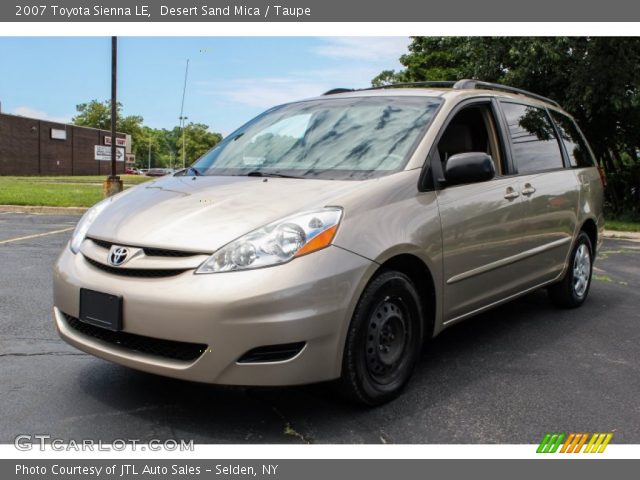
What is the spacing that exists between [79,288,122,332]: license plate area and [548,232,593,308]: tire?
387 cm

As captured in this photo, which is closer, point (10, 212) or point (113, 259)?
point (113, 259)

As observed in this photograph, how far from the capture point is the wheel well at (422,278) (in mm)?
3393

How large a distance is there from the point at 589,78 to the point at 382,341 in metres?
13.6

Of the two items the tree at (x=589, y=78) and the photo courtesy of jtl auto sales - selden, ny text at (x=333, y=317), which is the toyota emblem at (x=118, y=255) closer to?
the photo courtesy of jtl auto sales - selden, ny text at (x=333, y=317)

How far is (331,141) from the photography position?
3.95 metres

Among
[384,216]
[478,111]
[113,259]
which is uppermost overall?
[478,111]

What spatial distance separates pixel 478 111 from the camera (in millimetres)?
4445

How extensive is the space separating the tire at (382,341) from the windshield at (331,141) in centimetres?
68

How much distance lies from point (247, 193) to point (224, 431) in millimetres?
1203

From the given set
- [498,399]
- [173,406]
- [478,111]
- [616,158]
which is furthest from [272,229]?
[616,158]

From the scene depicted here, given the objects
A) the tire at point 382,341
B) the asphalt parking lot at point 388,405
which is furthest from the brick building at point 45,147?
the tire at point 382,341

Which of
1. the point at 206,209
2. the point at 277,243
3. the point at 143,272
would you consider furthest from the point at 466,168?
the point at 143,272
